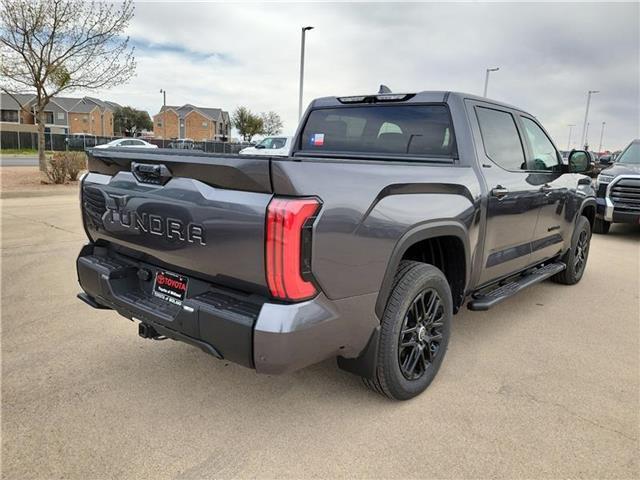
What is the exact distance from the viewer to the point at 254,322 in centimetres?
214

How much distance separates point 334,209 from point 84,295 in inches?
80.1

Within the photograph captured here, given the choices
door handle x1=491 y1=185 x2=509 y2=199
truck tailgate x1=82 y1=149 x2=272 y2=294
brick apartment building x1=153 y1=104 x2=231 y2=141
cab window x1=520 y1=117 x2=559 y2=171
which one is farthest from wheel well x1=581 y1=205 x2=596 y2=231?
brick apartment building x1=153 y1=104 x2=231 y2=141

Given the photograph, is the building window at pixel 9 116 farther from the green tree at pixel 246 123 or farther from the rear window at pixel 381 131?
the rear window at pixel 381 131

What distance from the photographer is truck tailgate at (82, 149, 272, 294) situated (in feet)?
7.06

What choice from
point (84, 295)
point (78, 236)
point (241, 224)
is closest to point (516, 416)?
point (241, 224)

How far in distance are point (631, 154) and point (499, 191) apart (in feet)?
28.3

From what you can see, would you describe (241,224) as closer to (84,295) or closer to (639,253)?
(84,295)

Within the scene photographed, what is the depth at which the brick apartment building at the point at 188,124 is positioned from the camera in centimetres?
8044

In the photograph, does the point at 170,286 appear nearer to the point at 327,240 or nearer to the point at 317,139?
the point at 327,240

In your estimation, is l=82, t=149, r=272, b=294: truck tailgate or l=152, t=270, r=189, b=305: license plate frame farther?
l=152, t=270, r=189, b=305: license plate frame

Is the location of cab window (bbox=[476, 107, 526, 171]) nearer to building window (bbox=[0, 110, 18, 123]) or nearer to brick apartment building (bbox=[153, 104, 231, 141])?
brick apartment building (bbox=[153, 104, 231, 141])

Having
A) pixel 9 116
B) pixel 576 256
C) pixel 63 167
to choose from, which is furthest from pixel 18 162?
pixel 9 116

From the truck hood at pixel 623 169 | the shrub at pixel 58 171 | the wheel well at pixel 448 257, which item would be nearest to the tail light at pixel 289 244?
the wheel well at pixel 448 257

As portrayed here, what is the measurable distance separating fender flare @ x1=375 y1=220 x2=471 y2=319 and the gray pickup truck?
12mm
